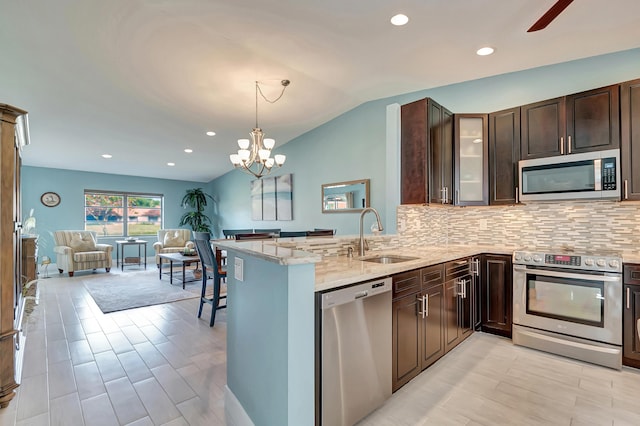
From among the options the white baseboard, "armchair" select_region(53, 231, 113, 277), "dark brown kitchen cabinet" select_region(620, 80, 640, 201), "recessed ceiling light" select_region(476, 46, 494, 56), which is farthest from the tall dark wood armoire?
Answer: "armchair" select_region(53, 231, 113, 277)

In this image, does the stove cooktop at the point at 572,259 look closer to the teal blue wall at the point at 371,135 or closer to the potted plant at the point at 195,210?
the teal blue wall at the point at 371,135

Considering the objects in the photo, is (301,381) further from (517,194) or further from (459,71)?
(459,71)

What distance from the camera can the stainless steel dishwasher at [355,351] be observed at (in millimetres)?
1534

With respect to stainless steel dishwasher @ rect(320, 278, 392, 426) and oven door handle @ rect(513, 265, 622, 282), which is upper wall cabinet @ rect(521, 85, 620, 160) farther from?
stainless steel dishwasher @ rect(320, 278, 392, 426)

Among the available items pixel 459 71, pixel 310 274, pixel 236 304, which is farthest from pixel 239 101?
pixel 310 274

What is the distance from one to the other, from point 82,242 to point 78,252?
236mm

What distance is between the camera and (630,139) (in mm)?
2551

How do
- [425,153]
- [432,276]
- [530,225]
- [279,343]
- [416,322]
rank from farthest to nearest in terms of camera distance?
[530,225]
[425,153]
[432,276]
[416,322]
[279,343]

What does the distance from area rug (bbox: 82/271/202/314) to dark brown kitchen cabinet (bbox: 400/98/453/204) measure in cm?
384

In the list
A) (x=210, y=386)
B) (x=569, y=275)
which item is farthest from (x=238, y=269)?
(x=569, y=275)

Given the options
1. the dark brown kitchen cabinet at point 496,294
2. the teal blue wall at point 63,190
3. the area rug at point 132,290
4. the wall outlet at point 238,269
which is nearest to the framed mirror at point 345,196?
the dark brown kitchen cabinet at point 496,294

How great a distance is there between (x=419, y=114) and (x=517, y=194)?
1.37m

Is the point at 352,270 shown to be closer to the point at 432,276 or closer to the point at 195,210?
the point at 432,276

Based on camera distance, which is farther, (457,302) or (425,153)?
(425,153)
